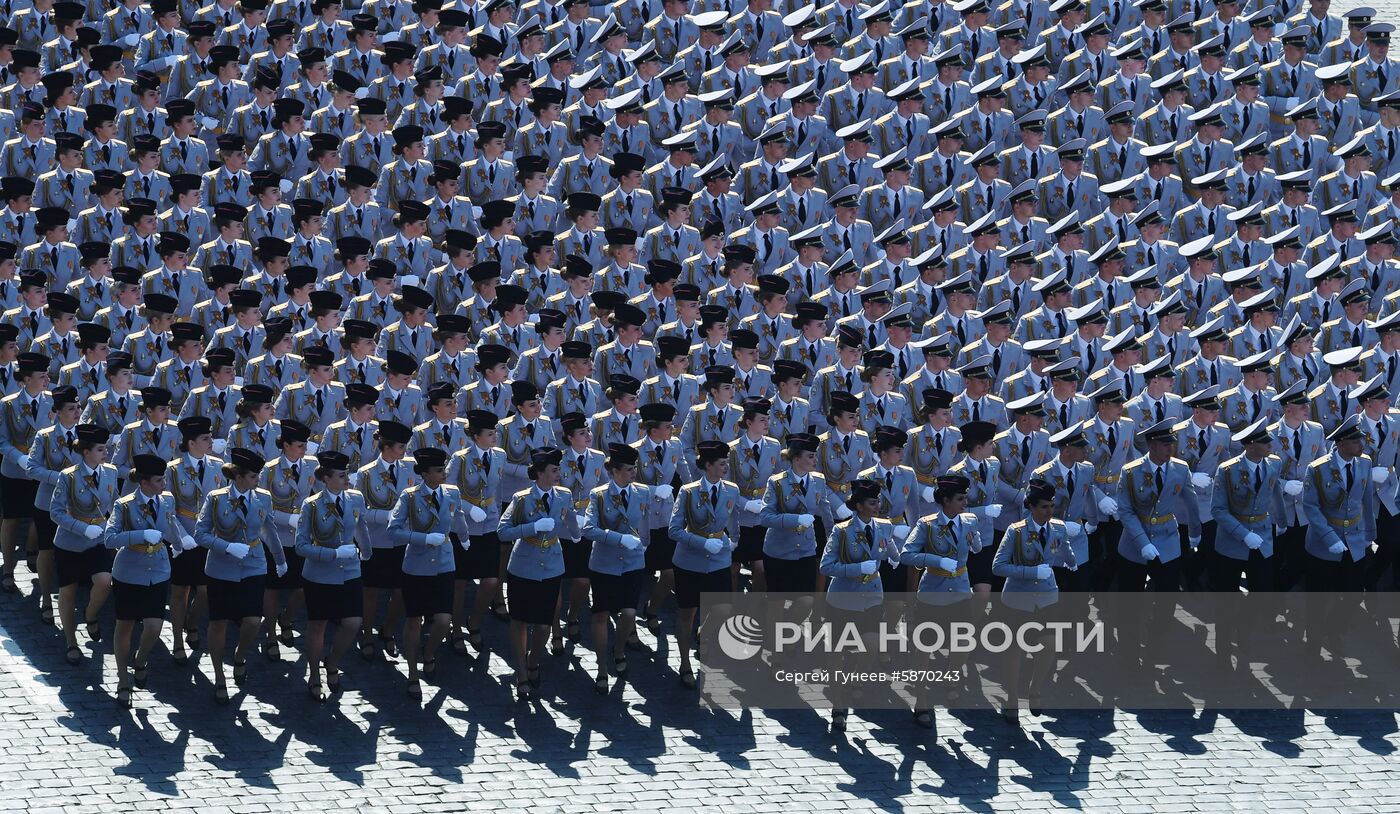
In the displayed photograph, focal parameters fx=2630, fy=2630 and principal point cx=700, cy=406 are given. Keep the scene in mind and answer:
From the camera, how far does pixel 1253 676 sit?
64.8ft

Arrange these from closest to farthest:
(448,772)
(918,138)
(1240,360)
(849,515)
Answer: (448,772)
(849,515)
(1240,360)
(918,138)

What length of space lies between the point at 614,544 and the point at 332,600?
206 cm

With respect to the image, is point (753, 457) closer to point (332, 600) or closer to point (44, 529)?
point (332, 600)

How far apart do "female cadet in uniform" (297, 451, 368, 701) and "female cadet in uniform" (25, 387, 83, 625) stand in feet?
6.58

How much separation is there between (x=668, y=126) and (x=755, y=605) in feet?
21.7

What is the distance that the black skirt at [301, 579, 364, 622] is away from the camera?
61.0 feet

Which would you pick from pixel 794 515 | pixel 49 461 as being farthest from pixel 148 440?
pixel 794 515

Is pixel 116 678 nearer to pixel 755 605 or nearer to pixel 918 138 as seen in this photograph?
pixel 755 605

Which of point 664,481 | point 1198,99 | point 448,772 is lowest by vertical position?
point 448,772

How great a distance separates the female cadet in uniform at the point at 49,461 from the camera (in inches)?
760

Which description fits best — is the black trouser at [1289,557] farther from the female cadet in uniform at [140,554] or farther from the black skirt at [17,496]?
the black skirt at [17,496]

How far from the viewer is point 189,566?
18.9 meters

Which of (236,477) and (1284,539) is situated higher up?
(1284,539)

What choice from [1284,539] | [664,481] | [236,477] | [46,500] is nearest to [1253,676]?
[1284,539]
